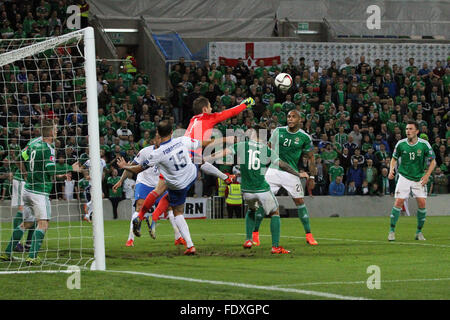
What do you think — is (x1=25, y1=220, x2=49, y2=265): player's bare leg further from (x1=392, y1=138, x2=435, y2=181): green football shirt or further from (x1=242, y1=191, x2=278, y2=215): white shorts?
(x1=392, y1=138, x2=435, y2=181): green football shirt

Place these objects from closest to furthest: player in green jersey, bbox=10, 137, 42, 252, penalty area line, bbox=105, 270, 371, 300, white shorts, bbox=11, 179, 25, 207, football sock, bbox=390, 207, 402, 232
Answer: penalty area line, bbox=105, 270, 371, 300, player in green jersey, bbox=10, 137, 42, 252, white shorts, bbox=11, 179, 25, 207, football sock, bbox=390, 207, 402, 232

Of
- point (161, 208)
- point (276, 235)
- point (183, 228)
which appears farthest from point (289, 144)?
point (183, 228)

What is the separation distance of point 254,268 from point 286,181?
4565 millimetres

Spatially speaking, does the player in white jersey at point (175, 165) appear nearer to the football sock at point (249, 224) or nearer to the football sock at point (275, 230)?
the football sock at point (275, 230)

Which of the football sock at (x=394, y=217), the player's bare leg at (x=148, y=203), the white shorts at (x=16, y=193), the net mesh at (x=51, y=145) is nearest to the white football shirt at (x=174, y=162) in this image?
the player's bare leg at (x=148, y=203)

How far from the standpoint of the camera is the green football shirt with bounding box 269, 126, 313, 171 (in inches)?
578

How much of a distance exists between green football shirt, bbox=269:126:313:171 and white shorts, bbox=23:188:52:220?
4.73m

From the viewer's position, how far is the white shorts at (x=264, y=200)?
13.2 m

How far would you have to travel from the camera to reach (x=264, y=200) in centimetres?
1327

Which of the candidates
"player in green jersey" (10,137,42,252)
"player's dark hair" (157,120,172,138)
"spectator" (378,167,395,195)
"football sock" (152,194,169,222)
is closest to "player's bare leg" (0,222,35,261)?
"player in green jersey" (10,137,42,252)

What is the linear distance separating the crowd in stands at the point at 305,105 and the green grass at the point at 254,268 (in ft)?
30.3

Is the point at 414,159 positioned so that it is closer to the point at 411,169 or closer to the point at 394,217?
the point at 411,169

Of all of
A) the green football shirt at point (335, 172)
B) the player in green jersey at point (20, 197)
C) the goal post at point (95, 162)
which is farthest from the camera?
the green football shirt at point (335, 172)
